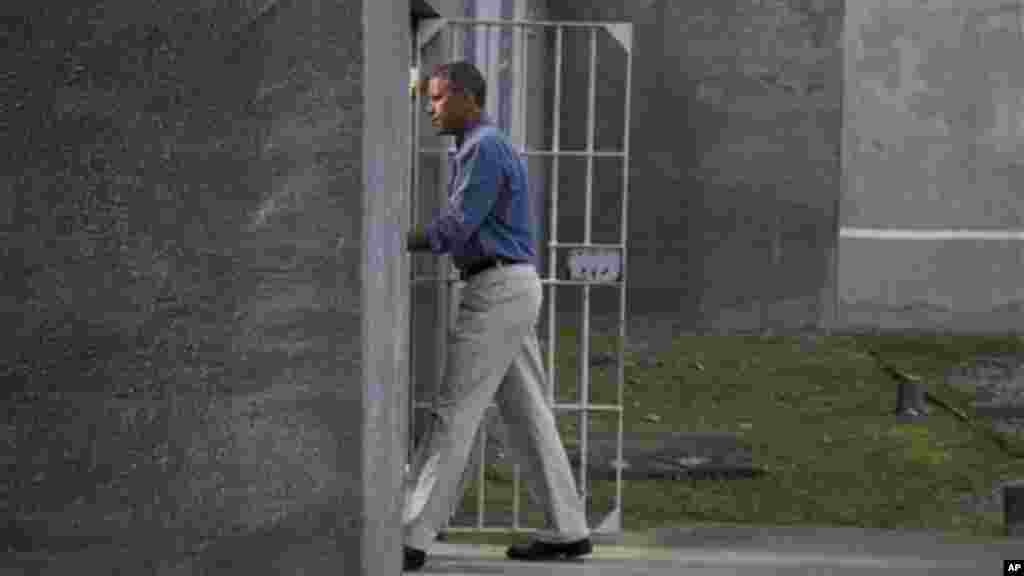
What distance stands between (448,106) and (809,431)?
7.65 metres

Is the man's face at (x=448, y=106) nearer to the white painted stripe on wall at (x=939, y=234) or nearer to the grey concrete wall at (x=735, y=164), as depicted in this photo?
the grey concrete wall at (x=735, y=164)

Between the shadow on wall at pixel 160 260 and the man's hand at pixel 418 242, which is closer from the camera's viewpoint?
the shadow on wall at pixel 160 260

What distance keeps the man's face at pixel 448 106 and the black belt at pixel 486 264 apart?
53 centimetres

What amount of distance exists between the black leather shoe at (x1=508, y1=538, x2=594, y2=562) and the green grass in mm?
964

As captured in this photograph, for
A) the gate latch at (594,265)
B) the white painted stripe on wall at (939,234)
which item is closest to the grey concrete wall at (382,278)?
the gate latch at (594,265)

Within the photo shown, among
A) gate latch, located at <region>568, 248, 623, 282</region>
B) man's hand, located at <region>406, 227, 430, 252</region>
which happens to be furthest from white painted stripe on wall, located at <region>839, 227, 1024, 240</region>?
man's hand, located at <region>406, 227, 430, 252</region>

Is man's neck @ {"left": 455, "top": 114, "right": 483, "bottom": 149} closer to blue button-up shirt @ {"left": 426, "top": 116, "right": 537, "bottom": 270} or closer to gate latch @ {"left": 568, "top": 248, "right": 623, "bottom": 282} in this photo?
blue button-up shirt @ {"left": 426, "top": 116, "right": 537, "bottom": 270}

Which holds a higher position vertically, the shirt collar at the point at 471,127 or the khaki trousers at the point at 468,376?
the shirt collar at the point at 471,127

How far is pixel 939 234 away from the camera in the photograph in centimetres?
2238

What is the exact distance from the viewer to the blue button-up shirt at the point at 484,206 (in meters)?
8.51

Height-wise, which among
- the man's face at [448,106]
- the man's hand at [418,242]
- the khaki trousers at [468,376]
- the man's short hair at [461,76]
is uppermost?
the man's short hair at [461,76]

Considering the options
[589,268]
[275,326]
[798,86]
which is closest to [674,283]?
[798,86]

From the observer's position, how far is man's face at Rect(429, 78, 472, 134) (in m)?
8.69

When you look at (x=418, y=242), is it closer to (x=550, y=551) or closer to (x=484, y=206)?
(x=484, y=206)
